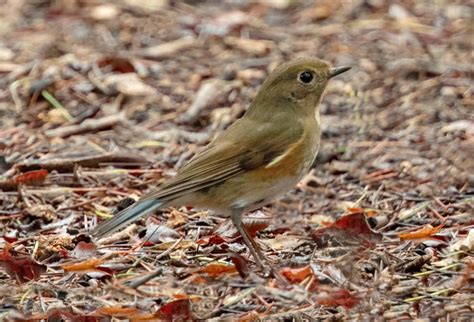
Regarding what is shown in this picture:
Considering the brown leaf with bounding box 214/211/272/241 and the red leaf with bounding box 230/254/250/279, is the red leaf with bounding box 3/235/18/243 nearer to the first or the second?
the brown leaf with bounding box 214/211/272/241

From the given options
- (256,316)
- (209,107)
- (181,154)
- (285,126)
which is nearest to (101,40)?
(209,107)

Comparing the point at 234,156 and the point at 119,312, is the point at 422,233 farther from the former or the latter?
the point at 119,312

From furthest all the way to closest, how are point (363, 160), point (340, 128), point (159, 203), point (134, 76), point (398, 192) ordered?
point (134, 76) → point (340, 128) → point (363, 160) → point (398, 192) → point (159, 203)

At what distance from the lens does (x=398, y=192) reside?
22.3 feet

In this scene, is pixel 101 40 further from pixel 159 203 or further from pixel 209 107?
pixel 159 203

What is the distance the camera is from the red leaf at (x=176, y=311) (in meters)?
4.72

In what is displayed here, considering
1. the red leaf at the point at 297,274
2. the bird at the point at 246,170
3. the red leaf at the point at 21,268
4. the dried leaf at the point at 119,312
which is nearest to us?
the dried leaf at the point at 119,312

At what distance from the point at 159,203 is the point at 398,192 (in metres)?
1.89

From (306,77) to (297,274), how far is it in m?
1.43

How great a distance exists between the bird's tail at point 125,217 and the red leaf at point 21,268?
1.05 feet

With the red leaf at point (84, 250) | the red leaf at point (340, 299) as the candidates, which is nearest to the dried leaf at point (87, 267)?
the red leaf at point (84, 250)

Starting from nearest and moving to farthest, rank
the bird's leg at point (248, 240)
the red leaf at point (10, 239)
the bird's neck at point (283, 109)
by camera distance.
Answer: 1. the bird's leg at point (248, 240)
2. the red leaf at point (10, 239)
3. the bird's neck at point (283, 109)

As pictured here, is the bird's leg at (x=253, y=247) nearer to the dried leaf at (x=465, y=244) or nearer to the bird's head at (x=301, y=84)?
the bird's head at (x=301, y=84)

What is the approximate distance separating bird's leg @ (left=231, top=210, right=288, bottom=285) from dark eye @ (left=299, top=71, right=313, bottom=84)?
89cm
